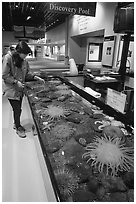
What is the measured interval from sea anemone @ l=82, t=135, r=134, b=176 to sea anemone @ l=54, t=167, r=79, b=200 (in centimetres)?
15

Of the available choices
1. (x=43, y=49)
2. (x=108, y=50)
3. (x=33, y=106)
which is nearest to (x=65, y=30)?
(x=108, y=50)

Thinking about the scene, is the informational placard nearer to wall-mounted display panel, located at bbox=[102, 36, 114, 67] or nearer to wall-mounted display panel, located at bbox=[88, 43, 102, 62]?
wall-mounted display panel, located at bbox=[102, 36, 114, 67]

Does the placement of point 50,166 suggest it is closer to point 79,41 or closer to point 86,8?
point 86,8

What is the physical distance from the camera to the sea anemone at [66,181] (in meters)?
0.79

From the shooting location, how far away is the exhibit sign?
3563mm

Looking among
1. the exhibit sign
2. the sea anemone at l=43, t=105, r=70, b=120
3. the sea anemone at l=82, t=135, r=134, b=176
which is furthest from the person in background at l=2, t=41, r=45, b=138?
the exhibit sign

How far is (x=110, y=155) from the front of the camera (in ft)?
3.21

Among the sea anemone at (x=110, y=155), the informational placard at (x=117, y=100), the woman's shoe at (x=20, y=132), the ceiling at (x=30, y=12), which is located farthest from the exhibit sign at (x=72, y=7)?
the sea anemone at (x=110, y=155)

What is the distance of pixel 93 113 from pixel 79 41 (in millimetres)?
7855

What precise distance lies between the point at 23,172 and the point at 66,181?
3.66 feet

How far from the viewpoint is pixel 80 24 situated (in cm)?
701

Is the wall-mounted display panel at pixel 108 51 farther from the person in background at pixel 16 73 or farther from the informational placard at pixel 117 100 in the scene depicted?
the informational placard at pixel 117 100

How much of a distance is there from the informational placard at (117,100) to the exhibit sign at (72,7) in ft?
10.0

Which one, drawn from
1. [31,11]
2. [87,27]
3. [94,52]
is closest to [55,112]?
[87,27]
